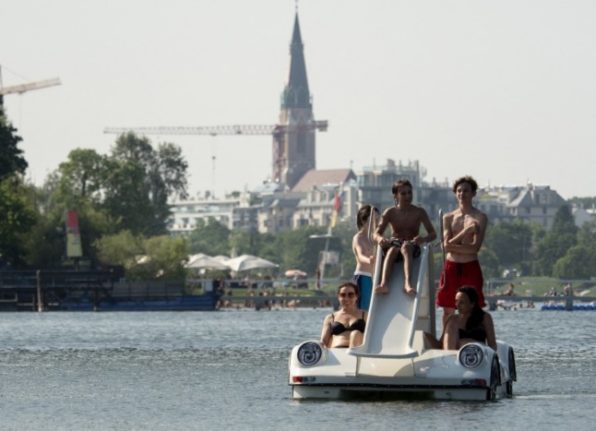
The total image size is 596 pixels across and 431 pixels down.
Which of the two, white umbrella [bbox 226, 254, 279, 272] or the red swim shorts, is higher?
white umbrella [bbox 226, 254, 279, 272]

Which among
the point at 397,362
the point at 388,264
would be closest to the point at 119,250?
the point at 388,264

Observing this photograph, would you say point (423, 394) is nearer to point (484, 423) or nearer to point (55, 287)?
point (484, 423)

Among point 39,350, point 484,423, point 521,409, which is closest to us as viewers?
point 484,423

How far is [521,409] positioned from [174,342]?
34.9 metres

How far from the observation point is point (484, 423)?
1213 inches

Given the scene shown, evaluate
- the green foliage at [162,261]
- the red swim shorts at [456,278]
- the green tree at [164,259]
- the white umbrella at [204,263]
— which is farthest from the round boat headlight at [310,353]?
the white umbrella at [204,263]

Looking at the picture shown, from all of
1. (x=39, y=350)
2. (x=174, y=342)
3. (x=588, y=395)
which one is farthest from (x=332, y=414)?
(x=174, y=342)

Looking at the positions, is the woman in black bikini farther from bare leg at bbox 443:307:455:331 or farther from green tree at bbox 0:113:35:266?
green tree at bbox 0:113:35:266

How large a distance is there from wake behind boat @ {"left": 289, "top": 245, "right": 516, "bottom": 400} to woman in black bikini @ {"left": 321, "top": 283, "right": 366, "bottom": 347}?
0.51m

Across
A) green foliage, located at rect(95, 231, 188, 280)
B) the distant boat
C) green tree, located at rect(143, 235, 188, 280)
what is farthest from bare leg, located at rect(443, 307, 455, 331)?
green tree, located at rect(143, 235, 188, 280)

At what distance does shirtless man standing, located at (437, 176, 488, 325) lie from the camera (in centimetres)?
3403

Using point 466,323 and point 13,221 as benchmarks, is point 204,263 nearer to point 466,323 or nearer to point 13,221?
point 13,221

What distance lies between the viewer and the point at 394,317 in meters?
33.1

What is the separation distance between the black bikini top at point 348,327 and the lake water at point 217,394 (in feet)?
3.49
